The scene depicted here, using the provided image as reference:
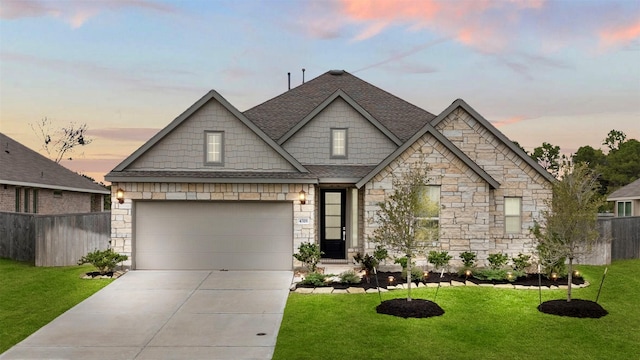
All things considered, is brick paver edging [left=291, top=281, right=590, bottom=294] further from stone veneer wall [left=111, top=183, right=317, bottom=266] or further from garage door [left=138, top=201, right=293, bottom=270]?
stone veneer wall [left=111, top=183, right=317, bottom=266]

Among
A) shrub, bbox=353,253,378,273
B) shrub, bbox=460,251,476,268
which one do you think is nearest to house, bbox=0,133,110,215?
shrub, bbox=353,253,378,273

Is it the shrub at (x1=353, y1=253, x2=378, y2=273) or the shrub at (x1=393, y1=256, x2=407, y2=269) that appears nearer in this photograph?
the shrub at (x1=393, y1=256, x2=407, y2=269)

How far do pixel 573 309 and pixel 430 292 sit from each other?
3339 millimetres

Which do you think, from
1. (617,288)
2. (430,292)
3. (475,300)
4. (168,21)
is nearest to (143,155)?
(168,21)

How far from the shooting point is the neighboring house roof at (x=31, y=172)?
2488 centimetres

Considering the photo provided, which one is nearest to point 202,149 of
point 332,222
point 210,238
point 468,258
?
point 210,238

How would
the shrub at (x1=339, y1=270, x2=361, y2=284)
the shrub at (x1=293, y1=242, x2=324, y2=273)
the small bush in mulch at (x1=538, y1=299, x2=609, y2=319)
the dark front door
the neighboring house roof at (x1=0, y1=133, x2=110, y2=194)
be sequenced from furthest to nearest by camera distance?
the neighboring house roof at (x1=0, y1=133, x2=110, y2=194) → the dark front door → the shrub at (x1=293, y1=242, x2=324, y2=273) → the shrub at (x1=339, y1=270, x2=361, y2=284) → the small bush in mulch at (x1=538, y1=299, x2=609, y2=319)

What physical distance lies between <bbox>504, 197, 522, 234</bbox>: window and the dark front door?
5.54 metres

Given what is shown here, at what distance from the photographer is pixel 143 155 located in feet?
55.0

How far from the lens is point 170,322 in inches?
433

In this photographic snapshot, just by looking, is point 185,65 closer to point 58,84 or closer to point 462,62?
point 58,84

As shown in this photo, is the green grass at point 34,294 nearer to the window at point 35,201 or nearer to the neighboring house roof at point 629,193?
the window at point 35,201

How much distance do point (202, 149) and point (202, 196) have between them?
156 cm

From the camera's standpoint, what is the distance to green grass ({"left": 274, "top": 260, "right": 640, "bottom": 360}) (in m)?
9.05
